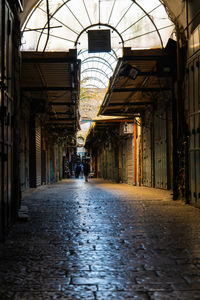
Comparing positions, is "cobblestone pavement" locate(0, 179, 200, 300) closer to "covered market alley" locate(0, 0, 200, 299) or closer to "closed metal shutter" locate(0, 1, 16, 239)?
"covered market alley" locate(0, 0, 200, 299)

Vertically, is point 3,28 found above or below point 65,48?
below

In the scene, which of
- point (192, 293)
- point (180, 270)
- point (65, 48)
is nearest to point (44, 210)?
point (180, 270)

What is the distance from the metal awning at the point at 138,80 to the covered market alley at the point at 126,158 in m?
0.04

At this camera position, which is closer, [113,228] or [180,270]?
[180,270]

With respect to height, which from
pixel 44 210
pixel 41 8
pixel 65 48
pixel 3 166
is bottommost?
pixel 44 210

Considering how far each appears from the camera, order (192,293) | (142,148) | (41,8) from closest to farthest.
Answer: (192,293)
(41,8)
(142,148)

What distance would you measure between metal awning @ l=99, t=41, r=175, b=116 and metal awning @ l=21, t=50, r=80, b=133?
1.51 m

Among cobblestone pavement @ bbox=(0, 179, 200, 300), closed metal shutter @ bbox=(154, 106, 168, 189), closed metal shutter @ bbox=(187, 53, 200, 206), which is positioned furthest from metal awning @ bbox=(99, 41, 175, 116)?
cobblestone pavement @ bbox=(0, 179, 200, 300)

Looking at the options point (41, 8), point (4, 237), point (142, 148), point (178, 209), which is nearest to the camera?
point (4, 237)

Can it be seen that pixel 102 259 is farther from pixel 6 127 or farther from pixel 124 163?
pixel 124 163

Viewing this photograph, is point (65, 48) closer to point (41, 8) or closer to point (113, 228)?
point (41, 8)

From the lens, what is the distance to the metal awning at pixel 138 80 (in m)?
11.0

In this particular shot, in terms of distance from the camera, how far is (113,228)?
6.04m

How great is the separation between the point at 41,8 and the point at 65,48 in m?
1.85
